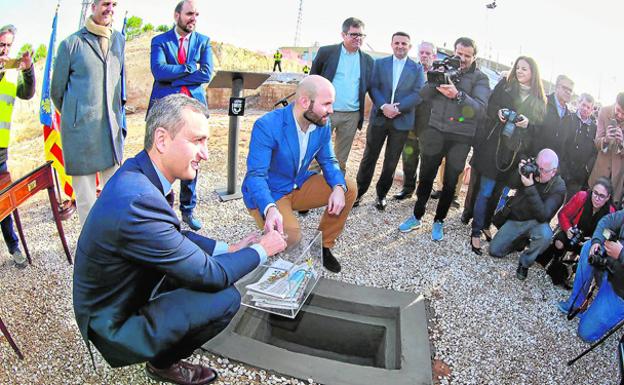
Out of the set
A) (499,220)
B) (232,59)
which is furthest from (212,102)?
(499,220)

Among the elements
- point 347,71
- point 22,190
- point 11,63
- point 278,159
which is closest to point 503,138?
point 347,71

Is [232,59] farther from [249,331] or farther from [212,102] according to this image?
[249,331]

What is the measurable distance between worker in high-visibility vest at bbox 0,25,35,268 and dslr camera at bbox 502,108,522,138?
4.29m

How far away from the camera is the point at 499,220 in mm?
4254

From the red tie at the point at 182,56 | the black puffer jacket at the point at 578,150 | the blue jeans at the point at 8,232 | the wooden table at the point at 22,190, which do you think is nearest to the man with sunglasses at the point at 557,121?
the black puffer jacket at the point at 578,150

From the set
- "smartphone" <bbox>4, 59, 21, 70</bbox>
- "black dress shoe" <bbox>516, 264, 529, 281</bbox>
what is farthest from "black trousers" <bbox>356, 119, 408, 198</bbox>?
"smartphone" <bbox>4, 59, 21, 70</bbox>

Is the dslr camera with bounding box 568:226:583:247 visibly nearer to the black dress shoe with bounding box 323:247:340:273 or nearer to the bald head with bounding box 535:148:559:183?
the bald head with bounding box 535:148:559:183

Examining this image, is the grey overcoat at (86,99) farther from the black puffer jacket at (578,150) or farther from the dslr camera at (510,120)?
the black puffer jacket at (578,150)

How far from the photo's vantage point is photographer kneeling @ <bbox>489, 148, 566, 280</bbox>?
154 inches

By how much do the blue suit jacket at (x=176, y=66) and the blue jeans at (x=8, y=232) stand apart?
1.54 m

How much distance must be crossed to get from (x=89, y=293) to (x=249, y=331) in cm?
132

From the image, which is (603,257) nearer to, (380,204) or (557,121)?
(557,121)

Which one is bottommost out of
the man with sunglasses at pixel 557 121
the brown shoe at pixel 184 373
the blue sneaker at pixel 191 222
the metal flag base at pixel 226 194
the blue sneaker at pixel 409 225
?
the metal flag base at pixel 226 194

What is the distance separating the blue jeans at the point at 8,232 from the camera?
139 inches
